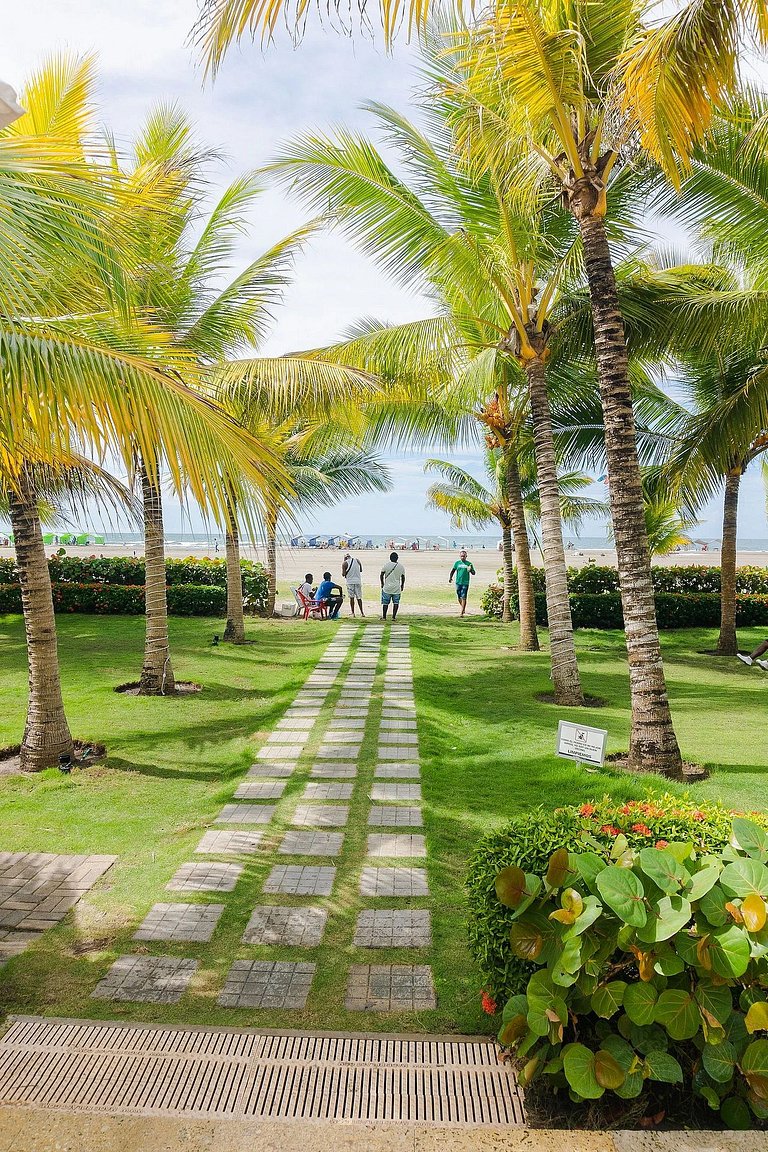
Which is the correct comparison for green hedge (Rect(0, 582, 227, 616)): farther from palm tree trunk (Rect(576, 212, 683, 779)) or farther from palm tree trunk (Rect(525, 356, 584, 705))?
palm tree trunk (Rect(576, 212, 683, 779))

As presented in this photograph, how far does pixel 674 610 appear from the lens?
17922 millimetres

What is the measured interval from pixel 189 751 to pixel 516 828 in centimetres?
504

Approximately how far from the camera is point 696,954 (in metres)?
2.53

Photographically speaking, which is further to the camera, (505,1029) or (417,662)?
(417,662)

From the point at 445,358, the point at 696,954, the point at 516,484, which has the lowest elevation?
the point at 696,954

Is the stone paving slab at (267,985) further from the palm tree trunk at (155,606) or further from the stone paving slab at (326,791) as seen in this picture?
the palm tree trunk at (155,606)

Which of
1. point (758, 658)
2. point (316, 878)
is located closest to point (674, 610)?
point (758, 658)

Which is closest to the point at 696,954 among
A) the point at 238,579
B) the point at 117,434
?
the point at 117,434

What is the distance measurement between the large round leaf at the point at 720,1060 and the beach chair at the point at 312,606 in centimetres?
1538

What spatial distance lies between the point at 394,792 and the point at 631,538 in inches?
115

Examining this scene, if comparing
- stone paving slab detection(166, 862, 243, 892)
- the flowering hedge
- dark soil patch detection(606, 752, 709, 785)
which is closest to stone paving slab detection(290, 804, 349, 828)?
stone paving slab detection(166, 862, 243, 892)

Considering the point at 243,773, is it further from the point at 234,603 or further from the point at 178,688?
the point at 234,603

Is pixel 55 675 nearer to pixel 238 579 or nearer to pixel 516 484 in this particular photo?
pixel 238 579

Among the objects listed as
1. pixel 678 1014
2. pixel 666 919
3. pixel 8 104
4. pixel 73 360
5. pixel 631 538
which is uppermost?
pixel 8 104
